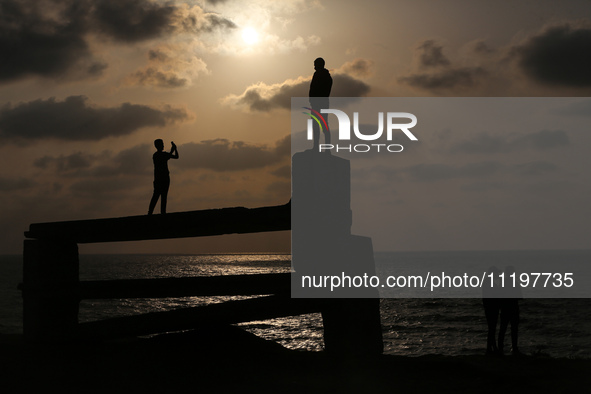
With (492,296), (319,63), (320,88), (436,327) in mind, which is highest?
(319,63)

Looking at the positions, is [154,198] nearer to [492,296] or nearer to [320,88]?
[320,88]

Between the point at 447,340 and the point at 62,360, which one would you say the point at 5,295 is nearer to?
the point at 447,340

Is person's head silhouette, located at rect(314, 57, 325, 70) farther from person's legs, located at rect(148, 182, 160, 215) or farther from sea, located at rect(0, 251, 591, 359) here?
sea, located at rect(0, 251, 591, 359)

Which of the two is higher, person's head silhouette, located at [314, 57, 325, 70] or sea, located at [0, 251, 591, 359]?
person's head silhouette, located at [314, 57, 325, 70]

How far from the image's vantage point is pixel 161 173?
9539 millimetres

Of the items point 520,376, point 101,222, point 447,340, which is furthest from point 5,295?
point 520,376

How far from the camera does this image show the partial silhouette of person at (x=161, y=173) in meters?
9.41

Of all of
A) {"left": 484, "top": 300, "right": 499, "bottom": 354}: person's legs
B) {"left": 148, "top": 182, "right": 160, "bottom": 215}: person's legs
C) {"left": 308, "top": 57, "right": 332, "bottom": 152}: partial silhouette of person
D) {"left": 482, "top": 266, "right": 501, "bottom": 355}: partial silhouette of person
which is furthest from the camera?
{"left": 484, "top": 300, "right": 499, "bottom": 354}: person's legs

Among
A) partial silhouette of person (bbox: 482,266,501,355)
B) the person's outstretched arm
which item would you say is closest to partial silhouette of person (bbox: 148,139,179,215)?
the person's outstretched arm

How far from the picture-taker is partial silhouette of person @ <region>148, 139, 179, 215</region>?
370 inches

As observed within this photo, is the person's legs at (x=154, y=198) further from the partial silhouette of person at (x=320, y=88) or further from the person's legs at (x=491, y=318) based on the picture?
the person's legs at (x=491, y=318)

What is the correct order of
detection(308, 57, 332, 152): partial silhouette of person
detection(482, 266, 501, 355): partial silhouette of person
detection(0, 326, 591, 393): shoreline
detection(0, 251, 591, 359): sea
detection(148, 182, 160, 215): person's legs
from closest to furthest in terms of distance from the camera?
1. detection(0, 326, 591, 393): shoreline
2. detection(308, 57, 332, 152): partial silhouette of person
3. detection(148, 182, 160, 215): person's legs
4. detection(482, 266, 501, 355): partial silhouette of person
5. detection(0, 251, 591, 359): sea

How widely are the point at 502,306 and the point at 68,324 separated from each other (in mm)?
7818

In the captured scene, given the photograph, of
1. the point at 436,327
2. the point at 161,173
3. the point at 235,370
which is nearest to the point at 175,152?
the point at 161,173
